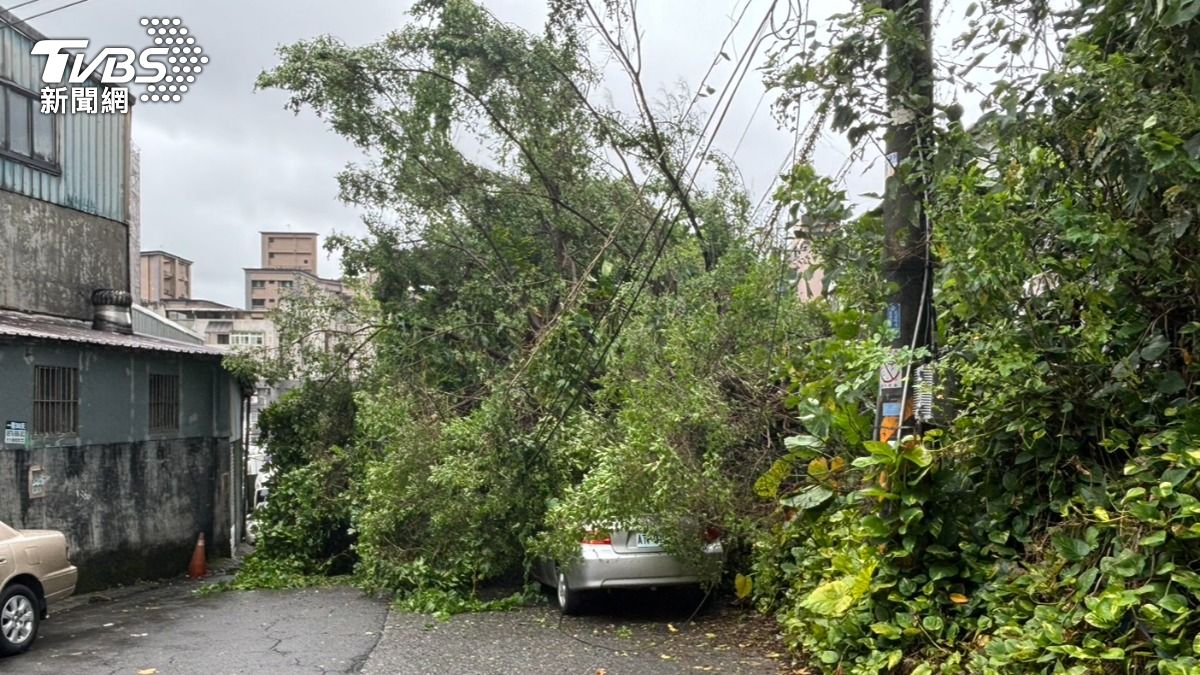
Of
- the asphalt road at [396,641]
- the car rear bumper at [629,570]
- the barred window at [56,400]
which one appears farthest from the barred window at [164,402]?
the car rear bumper at [629,570]

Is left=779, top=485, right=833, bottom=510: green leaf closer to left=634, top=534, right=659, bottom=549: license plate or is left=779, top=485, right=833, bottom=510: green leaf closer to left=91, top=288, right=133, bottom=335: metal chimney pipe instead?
left=634, top=534, right=659, bottom=549: license plate

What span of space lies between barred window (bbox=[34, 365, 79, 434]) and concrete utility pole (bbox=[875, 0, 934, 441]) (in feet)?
36.5

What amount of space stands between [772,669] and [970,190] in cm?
392

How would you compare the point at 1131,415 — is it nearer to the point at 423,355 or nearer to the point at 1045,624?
the point at 1045,624

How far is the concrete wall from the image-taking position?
12922mm

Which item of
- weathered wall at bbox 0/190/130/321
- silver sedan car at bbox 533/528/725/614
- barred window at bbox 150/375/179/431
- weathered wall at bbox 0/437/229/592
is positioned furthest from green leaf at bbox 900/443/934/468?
weathered wall at bbox 0/190/130/321

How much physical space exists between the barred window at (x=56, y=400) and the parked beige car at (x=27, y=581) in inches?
148

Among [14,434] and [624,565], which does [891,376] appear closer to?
[624,565]

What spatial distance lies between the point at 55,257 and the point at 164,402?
280 cm

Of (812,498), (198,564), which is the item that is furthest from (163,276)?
(812,498)

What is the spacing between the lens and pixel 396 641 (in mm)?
9234

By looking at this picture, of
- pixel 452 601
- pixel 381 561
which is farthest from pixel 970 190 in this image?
pixel 381 561

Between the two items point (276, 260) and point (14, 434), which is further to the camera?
point (276, 260)

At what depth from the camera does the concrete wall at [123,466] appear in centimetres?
1292
